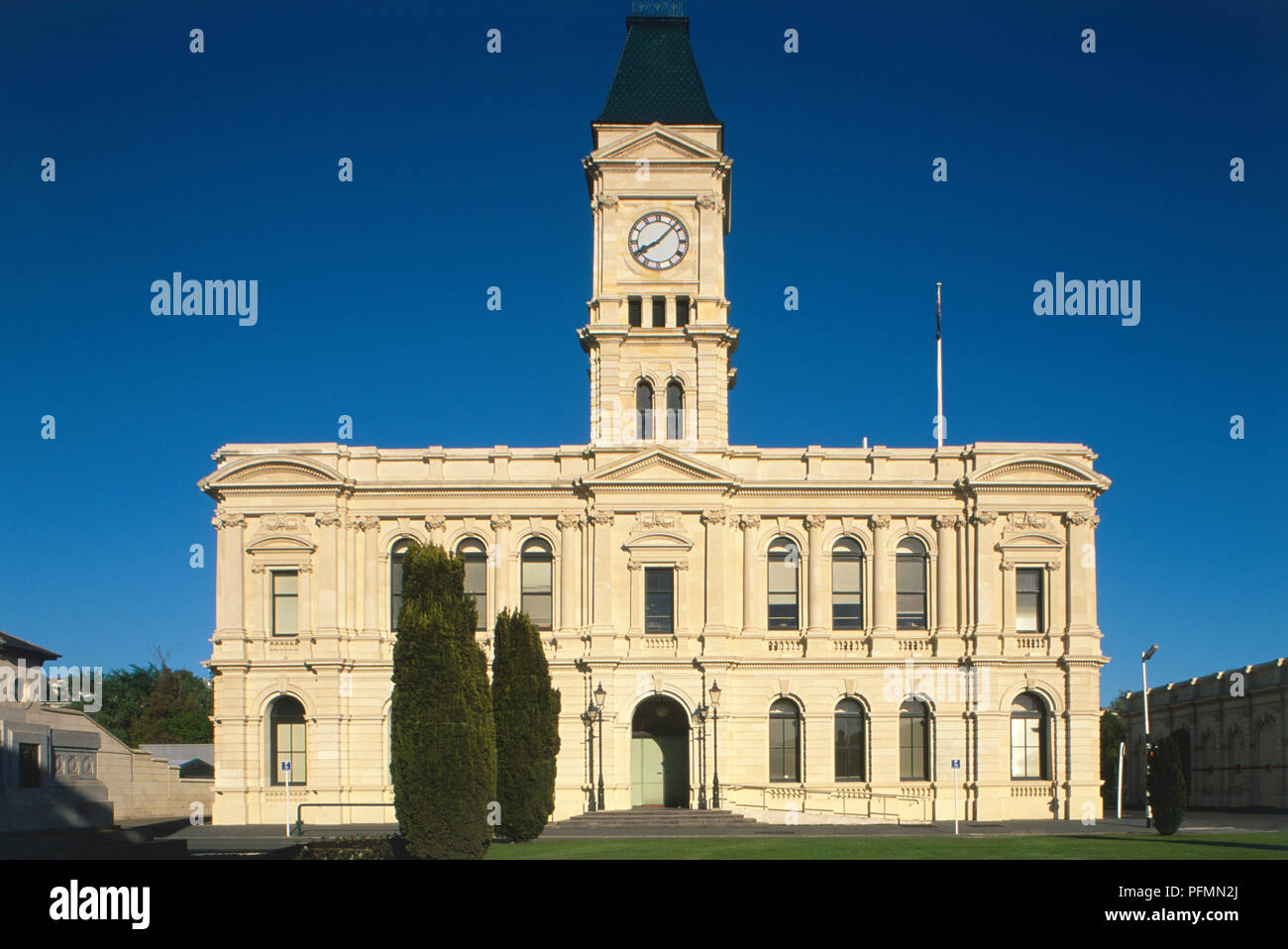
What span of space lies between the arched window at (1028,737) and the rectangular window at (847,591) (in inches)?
242

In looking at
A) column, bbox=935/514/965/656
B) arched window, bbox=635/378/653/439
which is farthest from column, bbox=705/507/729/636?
column, bbox=935/514/965/656

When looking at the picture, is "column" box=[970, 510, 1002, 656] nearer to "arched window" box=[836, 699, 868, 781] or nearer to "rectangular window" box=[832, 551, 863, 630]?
"rectangular window" box=[832, 551, 863, 630]

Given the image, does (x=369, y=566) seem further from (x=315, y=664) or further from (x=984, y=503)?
(x=984, y=503)

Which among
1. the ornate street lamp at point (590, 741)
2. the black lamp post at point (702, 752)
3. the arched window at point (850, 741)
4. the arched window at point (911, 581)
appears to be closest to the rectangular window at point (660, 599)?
the black lamp post at point (702, 752)

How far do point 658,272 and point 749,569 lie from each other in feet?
37.8

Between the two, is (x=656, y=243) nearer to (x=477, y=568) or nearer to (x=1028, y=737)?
(x=477, y=568)

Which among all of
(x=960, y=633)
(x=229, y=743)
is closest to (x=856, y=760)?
(x=960, y=633)

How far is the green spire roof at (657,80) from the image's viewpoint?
49.5m

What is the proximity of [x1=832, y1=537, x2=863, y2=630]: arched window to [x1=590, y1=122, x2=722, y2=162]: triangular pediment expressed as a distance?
1509 cm

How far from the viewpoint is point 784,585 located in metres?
46.9

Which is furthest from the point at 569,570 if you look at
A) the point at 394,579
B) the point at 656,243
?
the point at 656,243

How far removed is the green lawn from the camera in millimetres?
29125

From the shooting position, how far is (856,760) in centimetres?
4569

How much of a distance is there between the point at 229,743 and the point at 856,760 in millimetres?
21469
